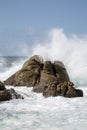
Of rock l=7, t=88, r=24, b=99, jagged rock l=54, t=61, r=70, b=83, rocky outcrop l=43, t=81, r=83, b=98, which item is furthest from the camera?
jagged rock l=54, t=61, r=70, b=83

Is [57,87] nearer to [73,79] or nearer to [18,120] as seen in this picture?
[18,120]

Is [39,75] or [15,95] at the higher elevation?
[39,75]

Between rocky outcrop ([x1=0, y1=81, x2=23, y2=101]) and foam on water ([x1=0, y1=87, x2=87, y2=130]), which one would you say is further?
rocky outcrop ([x1=0, y1=81, x2=23, y2=101])

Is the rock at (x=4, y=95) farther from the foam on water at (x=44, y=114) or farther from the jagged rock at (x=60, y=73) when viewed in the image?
the jagged rock at (x=60, y=73)

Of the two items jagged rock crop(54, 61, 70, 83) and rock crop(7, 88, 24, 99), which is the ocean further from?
jagged rock crop(54, 61, 70, 83)

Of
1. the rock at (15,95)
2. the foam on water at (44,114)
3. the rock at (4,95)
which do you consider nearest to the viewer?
the foam on water at (44,114)

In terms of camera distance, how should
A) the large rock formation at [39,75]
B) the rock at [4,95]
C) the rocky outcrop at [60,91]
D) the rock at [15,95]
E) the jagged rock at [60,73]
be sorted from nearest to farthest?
1. the rock at [4,95]
2. the rock at [15,95]
3. the rocky outcrop at [60,91]
4. the large rock formation at [39,75]
5. the jagged rock at [60,73]

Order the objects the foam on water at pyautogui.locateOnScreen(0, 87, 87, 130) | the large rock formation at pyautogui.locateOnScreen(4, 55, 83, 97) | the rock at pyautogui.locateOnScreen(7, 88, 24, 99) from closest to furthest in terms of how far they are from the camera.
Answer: the foam on water at pyautogui.locateOnScreen(0, 87, 87, 130) → the rock at pyautogui.locateOnScreen(7, 88, 24, 99) → the large rock formation at pyautogui.locateOnScreen(4, 55, 83, 97)

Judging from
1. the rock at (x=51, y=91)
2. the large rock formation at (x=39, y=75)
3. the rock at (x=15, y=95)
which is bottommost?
the rock at (x=15, y=95)

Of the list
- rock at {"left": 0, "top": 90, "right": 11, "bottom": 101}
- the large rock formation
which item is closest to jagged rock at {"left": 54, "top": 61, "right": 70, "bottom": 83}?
the large rock formation

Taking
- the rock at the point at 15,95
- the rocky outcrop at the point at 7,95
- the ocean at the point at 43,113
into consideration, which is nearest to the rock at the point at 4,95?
the rocky outcrop at the point at 7,95

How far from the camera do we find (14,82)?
22469mm

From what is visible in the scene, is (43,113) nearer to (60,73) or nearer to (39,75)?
(39,75)

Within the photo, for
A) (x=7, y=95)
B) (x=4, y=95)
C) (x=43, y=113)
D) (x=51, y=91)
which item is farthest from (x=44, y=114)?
(x=51, y=91)
